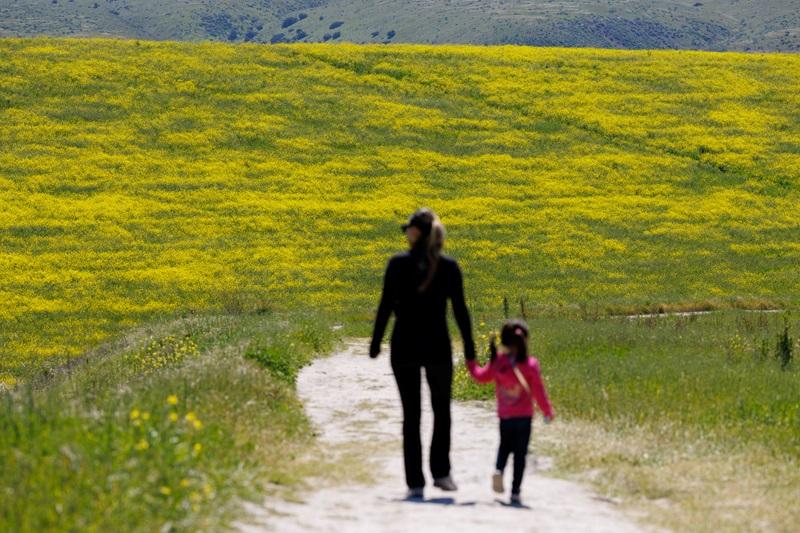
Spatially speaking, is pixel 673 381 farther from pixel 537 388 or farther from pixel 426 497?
pixel 426 497

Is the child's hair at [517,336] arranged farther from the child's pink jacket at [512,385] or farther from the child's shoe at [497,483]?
the child's shoe at [497,483]

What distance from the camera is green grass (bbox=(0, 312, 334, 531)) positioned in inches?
301

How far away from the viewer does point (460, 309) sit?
10602 millimetres

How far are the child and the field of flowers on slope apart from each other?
16.7 m

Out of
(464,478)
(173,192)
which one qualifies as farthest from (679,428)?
(173,192)

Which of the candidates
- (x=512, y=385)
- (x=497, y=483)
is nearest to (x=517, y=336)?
(x=512, y=385)

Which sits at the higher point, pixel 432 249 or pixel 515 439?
pixel 432 249

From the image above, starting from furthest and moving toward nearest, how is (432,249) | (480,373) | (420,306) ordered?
(480,373), (420,306), (432,249)

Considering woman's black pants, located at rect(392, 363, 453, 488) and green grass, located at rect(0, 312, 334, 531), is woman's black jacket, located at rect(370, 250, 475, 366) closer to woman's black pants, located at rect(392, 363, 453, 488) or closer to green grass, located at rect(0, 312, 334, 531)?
woman's black pants, located at rect(392, 363, 453, 488)

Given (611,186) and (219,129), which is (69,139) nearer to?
(219,129)

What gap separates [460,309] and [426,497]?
5.53 ft

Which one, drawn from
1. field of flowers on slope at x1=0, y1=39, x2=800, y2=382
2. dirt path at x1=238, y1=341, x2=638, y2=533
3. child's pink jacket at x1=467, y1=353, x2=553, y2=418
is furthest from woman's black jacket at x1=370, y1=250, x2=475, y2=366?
field of flowers on slope at x1=0, y1=39, x2=800, y2=382

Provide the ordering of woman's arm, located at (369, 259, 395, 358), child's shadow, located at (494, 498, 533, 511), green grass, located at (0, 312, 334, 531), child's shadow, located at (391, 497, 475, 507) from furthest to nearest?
woman's arm, located at (369, 259, 395, 358), child's shadow, located at (391, 497, 475, 507), child's shadow, located at (494, 498, 533, 511), green grass, located at (0, 312, 334, 531)

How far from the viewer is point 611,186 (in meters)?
44.9
